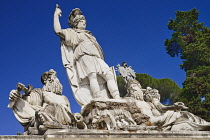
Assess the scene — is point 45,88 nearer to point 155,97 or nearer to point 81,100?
point 81,100

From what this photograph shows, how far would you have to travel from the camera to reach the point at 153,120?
29.2 feet

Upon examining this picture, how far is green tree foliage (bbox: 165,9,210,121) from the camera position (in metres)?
19.5

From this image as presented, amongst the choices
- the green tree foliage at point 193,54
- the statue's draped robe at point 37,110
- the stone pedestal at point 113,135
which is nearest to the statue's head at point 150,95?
the statue's draped robe at point 37,110

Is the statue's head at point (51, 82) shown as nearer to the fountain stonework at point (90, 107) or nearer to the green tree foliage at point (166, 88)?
the fountain stonework at point (90, 107)

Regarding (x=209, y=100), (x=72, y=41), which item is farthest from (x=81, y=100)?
(x=209, y=100)

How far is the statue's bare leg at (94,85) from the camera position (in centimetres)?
969

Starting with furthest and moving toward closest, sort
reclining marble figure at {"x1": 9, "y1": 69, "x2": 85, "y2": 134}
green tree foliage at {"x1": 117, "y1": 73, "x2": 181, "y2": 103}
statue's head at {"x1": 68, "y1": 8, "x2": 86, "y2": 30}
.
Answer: green tree foliage at {"x1": 117, "y1": 73, "x2": 181, "y2": 103} < statue's head at {"x1": 68, "y1": 8, "x2": 86, "y2": 30} < reclining marble figure at {"x1": 9, "y1": 69, "x2": 85, "y2": 134}

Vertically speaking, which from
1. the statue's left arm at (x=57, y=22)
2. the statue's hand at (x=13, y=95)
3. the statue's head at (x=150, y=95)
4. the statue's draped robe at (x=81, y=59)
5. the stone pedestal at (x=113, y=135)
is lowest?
the stone pedestal at (x=113, y=135)

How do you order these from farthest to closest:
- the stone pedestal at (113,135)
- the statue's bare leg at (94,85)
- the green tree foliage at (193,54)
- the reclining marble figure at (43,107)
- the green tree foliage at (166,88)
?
the green tree foliage at (166,88)
the green tree foliage at (193,54)
the statue's bare leg at (94,85)
the reclining marble figure at (43,107)
the stone pedestal at (113,135)

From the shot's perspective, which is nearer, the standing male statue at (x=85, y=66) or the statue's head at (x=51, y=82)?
the statue's head at (x=51, y=82)

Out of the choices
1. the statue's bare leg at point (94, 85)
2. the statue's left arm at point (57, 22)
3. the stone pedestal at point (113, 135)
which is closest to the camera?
the stone pedestal at point (113, 135)

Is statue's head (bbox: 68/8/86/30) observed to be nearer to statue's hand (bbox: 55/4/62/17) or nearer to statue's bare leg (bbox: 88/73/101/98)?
statue's hand (bbox: 55/4/62/17)

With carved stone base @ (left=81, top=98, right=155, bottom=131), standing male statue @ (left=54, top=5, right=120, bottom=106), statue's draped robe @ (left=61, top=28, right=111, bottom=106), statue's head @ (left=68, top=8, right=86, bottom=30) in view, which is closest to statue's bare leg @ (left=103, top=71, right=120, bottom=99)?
standing male statue @ (left=54, top=5, right=120, bottom=106)

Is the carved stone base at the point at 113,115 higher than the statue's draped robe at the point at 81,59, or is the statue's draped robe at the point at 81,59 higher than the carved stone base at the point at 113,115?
the statue's draped robe at the point at 81,59
